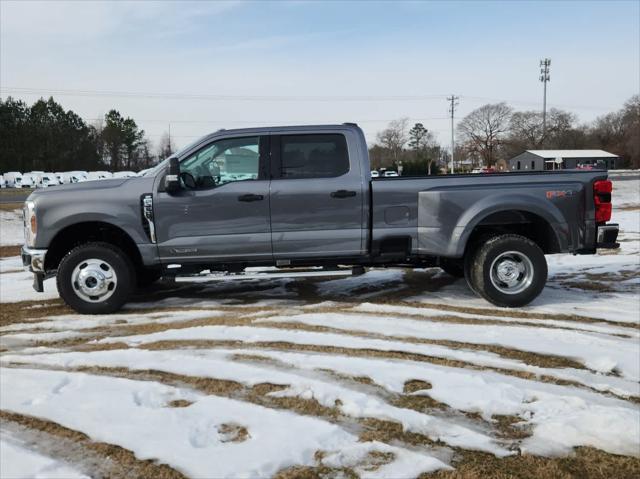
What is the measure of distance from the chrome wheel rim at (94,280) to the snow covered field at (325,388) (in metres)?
0.29

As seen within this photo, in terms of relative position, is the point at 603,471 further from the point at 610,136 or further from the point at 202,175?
the point at 610,136

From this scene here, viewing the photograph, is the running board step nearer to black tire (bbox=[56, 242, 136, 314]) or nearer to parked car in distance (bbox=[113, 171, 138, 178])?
black tire (bbox=[56, 242, 136, 314])

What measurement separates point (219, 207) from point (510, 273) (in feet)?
10.6

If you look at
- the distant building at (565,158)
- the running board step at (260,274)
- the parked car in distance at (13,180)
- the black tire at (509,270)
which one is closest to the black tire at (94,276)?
the running board step at (260,274)

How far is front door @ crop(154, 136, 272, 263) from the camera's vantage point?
5.77 meters

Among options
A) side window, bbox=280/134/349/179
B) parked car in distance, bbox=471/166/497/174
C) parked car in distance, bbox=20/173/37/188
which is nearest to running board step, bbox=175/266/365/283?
side window, bbox=280/134/349/179

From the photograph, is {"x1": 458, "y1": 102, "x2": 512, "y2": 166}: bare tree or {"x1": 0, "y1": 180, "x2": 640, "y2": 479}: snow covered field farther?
{"x1": 458, "y1": 102, "x2": 512, "y2": 166}: bare tree

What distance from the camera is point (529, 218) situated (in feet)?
19.5

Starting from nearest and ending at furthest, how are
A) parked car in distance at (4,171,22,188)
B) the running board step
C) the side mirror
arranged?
the side mirror
the running board step
parked car in distance at (4,171,22,188)

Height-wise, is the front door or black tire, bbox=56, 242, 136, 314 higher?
the front door

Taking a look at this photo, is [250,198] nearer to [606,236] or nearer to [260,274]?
[260,274]

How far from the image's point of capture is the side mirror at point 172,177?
18.5 ft

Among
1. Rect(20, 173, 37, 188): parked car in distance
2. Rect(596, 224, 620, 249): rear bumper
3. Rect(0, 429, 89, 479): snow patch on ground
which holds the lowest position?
Rect(0, 429, 89, 479): snow patch on ground

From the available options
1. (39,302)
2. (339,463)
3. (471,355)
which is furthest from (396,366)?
(39,302)
